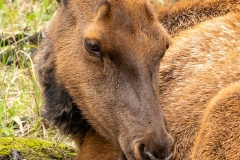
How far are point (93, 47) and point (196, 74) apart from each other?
1429 mm

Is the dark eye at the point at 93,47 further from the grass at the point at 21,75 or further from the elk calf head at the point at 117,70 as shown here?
the grass at the point at 21,75

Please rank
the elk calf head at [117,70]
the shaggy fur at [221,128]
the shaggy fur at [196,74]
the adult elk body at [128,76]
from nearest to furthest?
the elk calf head at [117,70]
the adult elk body at [128,76]
the shaggy fur at [221,128]
the shaggy fur at [196,74]

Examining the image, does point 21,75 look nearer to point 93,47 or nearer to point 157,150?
point 93,47

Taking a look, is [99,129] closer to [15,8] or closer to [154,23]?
[154,23]

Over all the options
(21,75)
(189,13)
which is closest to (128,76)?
(189,13)

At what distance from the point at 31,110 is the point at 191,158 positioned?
3699 mm

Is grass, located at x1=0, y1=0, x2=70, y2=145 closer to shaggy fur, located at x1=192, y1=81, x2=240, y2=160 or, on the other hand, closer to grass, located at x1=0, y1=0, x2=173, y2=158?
grass, located at x1=0, y1=0, x2=173, y2=158

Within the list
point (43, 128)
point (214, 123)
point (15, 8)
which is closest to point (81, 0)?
point (214, 123)

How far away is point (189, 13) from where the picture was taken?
25.2 feet

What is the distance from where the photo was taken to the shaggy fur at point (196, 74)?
6.73 m

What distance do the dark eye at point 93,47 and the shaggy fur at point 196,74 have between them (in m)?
1.18

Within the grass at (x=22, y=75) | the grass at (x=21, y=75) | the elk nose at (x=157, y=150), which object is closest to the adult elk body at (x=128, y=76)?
the elk nose at (x=157, y=150)

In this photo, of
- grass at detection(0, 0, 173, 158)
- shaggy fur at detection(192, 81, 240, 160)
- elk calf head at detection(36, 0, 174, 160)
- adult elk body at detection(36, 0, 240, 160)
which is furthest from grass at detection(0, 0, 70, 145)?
shaggy fur at detection(192, 81, 240, 160)

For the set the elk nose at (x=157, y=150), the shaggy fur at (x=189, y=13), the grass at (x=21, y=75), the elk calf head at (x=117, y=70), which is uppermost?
the elk calf head at (x=117, y=70)
